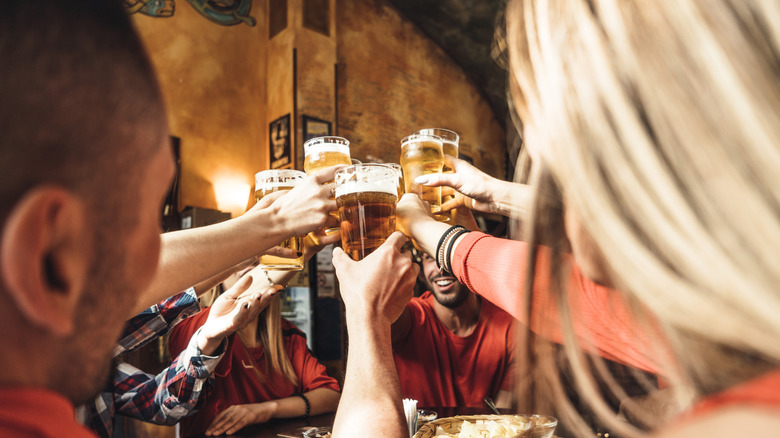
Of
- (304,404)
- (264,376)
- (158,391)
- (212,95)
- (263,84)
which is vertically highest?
(263,84)

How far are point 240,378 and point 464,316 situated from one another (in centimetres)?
139

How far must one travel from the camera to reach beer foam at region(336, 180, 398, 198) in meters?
1.30

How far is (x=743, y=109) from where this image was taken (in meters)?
0.41

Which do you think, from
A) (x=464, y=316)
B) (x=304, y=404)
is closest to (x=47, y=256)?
(x=304, y=404)

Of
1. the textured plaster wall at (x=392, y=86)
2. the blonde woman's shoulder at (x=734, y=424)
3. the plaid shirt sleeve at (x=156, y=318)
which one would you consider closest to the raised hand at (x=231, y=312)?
the plaid shirt sleeve at (x=156, y=318)

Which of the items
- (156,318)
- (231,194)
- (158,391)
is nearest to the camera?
(156,318)

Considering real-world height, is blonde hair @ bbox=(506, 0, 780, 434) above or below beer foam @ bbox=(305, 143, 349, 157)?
below

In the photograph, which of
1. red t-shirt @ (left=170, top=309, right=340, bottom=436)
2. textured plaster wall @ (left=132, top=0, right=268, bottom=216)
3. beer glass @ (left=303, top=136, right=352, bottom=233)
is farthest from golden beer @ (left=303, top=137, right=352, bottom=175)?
textured plaster wall @ (left=132, top=0, right=268, bottom=216)

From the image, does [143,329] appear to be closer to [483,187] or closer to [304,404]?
[304,404]

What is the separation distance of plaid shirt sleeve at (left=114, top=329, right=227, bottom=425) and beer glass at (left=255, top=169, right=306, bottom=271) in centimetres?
76

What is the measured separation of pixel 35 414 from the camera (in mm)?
413

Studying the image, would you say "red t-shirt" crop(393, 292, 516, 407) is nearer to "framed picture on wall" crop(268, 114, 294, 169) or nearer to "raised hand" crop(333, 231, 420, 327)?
"raised hand" crop(333, 231, 420, 327)

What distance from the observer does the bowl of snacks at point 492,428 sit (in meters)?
1.20

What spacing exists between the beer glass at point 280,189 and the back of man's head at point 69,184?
3.53ft
